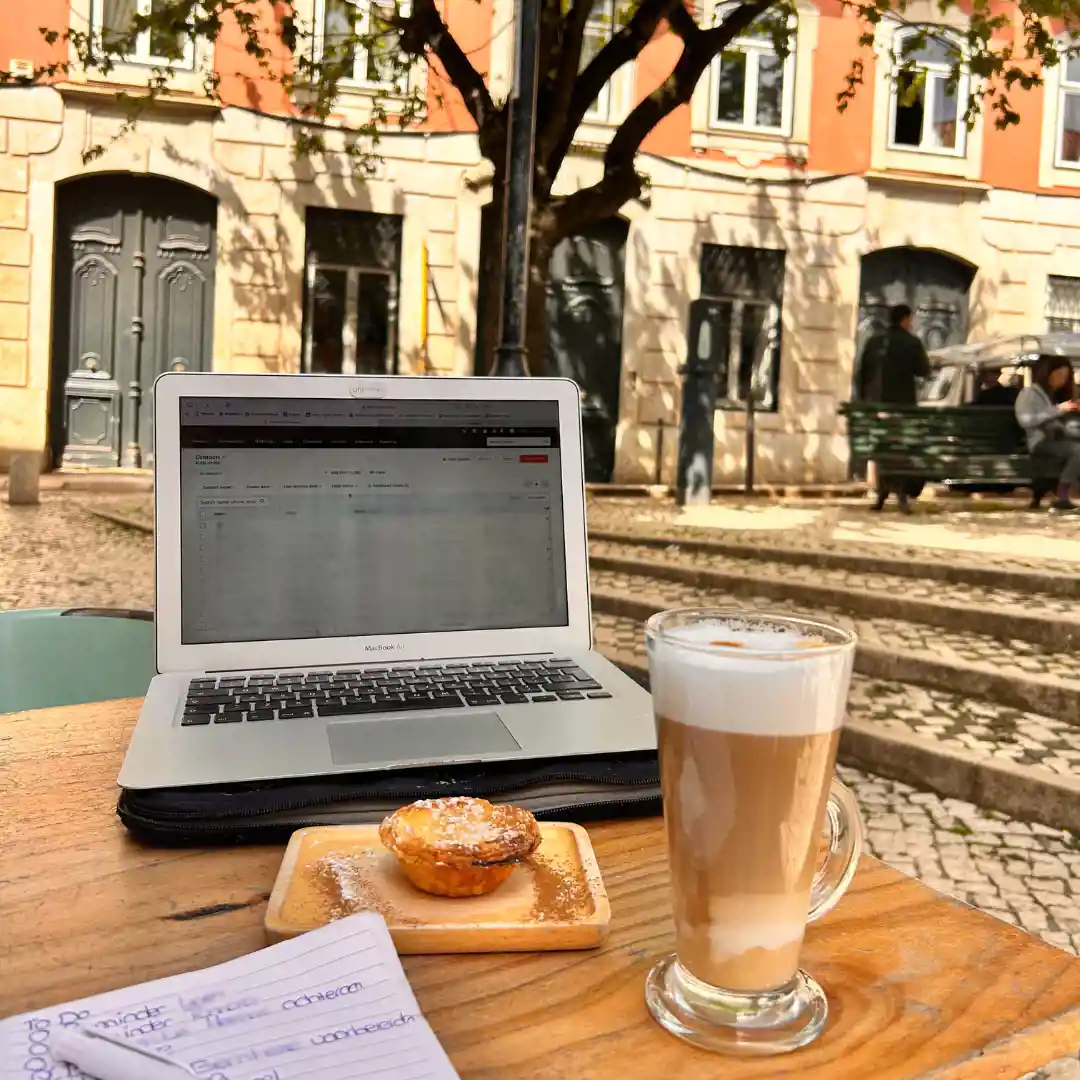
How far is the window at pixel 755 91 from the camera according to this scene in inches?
506

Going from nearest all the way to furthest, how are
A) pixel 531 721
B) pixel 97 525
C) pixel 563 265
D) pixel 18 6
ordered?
pixel 531 721 → pixel 97 525 → pixel 18 6 → pixel 563 265

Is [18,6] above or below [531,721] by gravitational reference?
above

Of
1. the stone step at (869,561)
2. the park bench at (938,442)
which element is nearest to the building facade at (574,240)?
the park bench at (938,442)

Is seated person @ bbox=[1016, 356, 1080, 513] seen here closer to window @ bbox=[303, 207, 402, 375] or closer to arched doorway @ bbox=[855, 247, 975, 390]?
arched doorway @ bbox=[855, 247, 975, 390]

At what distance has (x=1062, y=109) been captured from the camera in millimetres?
13703

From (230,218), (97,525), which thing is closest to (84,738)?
(97,525)

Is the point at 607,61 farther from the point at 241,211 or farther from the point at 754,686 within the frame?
the point at 754,686

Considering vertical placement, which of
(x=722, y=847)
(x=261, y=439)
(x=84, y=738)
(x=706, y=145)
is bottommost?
(x=84, y=738)

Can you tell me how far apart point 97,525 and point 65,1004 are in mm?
8407

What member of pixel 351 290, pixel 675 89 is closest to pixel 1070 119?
pixel 351 290

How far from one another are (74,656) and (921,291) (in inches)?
533

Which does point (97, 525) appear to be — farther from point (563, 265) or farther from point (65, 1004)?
point (65, 1004)

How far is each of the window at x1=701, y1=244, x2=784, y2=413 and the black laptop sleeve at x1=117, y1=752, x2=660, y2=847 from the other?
40.1 ft

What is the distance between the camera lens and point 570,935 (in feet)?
2.37
